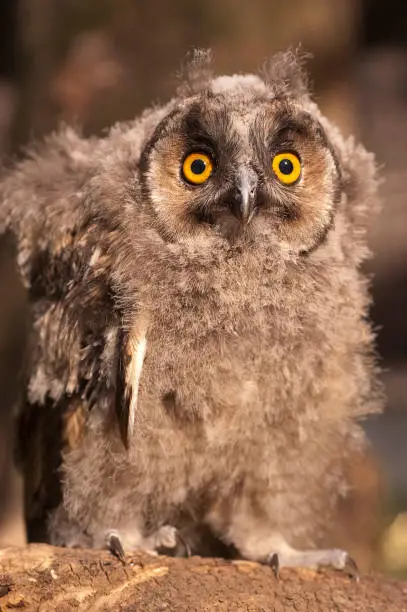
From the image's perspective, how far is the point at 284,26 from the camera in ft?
7.42

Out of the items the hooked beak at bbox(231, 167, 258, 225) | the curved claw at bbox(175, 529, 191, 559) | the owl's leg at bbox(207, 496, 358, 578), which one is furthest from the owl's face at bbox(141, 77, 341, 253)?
the curved claw at bbox(175, 529, 191, 559)

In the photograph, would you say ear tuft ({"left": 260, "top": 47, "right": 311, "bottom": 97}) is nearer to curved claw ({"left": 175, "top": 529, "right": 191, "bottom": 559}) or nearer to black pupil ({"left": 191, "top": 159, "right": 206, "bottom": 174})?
black pupil ({"left": 191, "top": 159, "right": 206, "bottom": 174})

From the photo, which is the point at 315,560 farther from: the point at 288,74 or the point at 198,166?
the point at 288,74

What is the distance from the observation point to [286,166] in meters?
1.34

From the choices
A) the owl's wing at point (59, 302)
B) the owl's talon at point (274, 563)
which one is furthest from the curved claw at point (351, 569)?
the owl's wing at point (59, 302)

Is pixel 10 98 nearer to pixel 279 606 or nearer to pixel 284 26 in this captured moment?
pixel 284 26

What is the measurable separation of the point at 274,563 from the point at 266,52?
127 centimetres

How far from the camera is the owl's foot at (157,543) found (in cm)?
144

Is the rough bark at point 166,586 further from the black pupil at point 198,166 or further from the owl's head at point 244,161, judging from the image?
the black pupil at point 198,166

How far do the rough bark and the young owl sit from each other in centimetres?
8

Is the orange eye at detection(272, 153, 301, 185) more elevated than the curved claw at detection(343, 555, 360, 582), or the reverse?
the orange eye at detection(272, 153, 301, 185)

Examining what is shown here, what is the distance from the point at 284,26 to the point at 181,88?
100 cm

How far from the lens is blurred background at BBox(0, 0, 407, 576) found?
2207 millimetres

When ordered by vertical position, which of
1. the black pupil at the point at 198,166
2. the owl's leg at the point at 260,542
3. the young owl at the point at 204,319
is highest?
the black pupil at the point at 198,166
